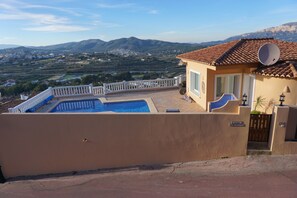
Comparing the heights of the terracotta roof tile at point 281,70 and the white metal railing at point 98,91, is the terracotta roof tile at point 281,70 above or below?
above

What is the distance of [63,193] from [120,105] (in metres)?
9.41

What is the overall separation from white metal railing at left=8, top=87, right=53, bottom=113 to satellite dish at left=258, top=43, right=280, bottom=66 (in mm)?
13886

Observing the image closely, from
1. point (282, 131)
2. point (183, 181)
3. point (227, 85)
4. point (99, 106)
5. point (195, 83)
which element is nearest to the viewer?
point (183, 181)

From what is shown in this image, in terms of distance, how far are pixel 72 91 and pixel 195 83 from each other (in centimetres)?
1022

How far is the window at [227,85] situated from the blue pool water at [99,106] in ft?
17.0

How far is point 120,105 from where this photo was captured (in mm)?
16250

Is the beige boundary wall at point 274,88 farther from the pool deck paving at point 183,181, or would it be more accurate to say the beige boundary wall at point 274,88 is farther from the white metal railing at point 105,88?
the white metal railing at point 105,88

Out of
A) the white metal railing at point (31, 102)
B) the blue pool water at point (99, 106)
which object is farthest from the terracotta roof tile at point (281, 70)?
the white metal railing at point (31, 102)

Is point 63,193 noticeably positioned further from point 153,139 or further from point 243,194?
point 243,194

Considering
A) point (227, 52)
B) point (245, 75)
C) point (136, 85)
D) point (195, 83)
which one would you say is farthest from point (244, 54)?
point (136, 85)

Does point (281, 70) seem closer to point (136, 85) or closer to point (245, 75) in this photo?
point (245, 75)

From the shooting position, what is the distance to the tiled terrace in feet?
45.7

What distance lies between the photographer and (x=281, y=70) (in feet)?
34.1

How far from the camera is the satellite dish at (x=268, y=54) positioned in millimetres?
11125
